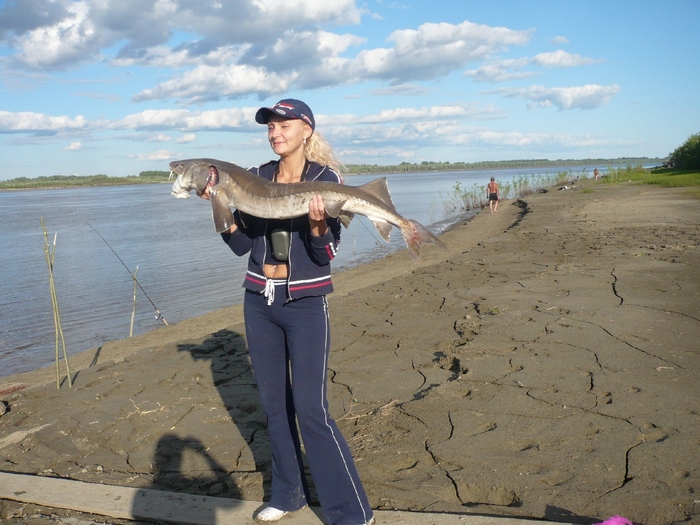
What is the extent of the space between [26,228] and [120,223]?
4.24 m

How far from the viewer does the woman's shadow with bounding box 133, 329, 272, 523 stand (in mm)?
3854

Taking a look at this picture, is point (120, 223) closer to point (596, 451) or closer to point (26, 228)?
point (26, 228)

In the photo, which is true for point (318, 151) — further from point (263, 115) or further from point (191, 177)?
point (191, 177)

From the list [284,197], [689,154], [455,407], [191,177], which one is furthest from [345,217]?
[689,154]

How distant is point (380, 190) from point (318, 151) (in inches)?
17.8

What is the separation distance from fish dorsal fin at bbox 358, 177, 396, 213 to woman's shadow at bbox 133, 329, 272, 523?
190 centimetres

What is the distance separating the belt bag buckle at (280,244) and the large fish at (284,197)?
10cm

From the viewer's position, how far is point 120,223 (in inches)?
1225

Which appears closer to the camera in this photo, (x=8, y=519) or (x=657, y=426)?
(x=8, y=519)

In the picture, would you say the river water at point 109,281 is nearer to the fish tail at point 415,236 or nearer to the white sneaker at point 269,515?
the fish tail at point 415,236

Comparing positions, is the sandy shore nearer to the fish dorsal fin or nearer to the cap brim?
the fish dorsal fin

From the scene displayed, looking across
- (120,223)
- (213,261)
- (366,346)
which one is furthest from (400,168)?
(366,346)

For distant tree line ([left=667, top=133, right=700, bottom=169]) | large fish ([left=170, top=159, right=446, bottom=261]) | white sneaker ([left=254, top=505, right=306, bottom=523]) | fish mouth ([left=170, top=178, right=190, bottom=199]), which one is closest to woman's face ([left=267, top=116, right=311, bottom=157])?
large fish ([left=170, top=159, right=446, bottom=261])

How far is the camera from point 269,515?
129 inches
